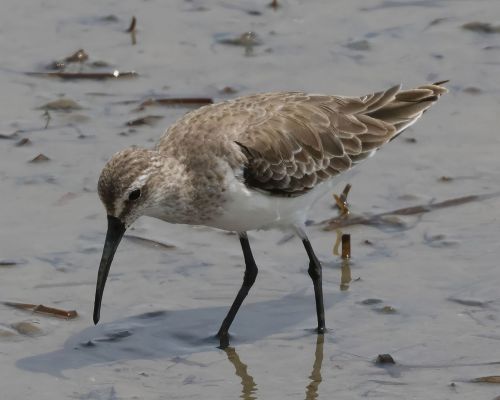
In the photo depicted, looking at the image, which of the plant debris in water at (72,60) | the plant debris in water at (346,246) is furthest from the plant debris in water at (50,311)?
the plant debris in water at (72,60)

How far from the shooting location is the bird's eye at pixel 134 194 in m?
10.2

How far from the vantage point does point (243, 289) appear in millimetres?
11406

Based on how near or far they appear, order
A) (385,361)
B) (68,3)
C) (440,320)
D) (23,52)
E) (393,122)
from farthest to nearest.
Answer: (68,3), (23,52), (393,122), (440,320), (385,361)

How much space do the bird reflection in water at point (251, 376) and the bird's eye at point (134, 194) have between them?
1.61 metres

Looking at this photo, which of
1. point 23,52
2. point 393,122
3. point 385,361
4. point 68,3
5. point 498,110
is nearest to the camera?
point 385,361

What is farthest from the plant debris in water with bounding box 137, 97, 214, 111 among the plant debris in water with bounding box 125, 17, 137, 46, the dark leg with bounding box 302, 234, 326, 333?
the dark leg with bounding box 302, 234, 326, 333

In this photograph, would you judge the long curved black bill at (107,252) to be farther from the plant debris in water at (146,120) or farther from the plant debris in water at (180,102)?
the plant debris in water at (180,102)

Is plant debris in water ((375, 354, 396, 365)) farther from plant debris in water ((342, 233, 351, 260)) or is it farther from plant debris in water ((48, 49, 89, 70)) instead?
plant debris in water ((48, 49, 89, 70))

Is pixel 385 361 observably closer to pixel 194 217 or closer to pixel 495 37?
pixel 194 217

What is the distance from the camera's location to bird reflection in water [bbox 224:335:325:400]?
1020 centimetres

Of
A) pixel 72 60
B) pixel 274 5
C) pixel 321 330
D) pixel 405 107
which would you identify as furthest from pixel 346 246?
pixel 274 5

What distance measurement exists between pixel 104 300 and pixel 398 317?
259cm

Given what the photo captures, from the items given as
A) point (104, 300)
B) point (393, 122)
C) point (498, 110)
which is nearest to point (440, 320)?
point (393, 122)

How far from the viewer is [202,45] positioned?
16453 mm
